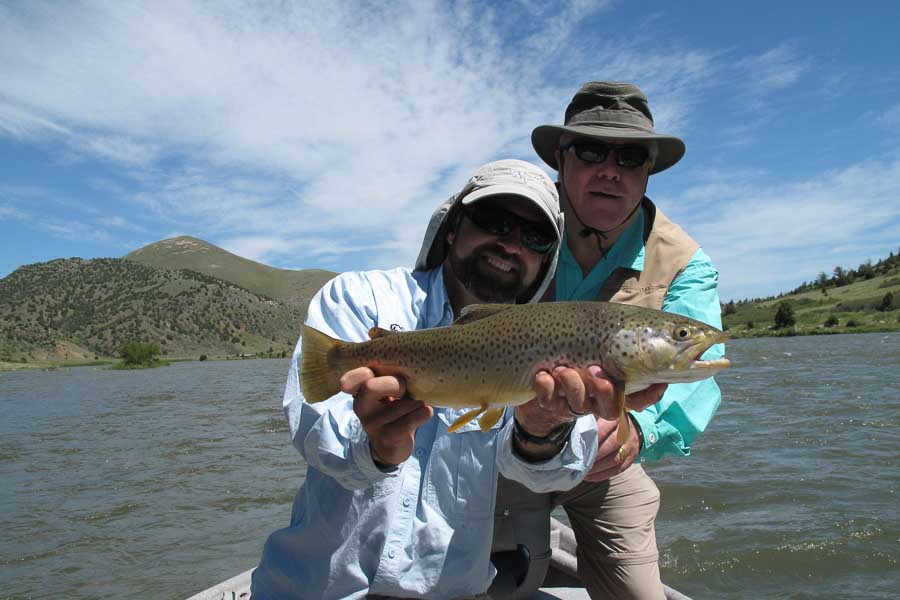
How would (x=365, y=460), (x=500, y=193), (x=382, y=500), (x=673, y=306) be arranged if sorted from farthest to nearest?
(x=673, y=306) < (x=500, y=193) < (x=382, y=500) < (x=365, y=460)

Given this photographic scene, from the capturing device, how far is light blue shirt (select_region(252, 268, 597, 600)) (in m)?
2.86

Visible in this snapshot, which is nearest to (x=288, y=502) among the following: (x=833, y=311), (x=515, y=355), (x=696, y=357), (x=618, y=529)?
(x=618, y=529)

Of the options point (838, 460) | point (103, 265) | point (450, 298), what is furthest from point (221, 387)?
point (103, 265)

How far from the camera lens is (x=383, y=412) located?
274cm

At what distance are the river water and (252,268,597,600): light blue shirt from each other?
4704 millimetres

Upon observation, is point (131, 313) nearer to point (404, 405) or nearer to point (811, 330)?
point (811, 330)

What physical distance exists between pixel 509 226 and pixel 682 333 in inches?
49.7

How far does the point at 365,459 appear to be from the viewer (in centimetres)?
268

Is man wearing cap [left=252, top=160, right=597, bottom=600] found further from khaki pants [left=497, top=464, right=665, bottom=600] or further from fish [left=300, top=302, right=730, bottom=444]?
khaki pants [left=497, top=464, right=665, bottom=600]

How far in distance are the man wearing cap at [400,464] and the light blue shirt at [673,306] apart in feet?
2.66

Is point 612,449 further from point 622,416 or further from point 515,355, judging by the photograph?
point 515,355

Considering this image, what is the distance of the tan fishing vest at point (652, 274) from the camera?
4.21 meters

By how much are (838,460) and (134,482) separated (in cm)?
1409

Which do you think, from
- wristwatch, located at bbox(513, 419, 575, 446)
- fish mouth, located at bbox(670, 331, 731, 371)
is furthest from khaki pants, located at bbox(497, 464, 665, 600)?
fish mouth, located at bbox(670, 331, 731, 371)
